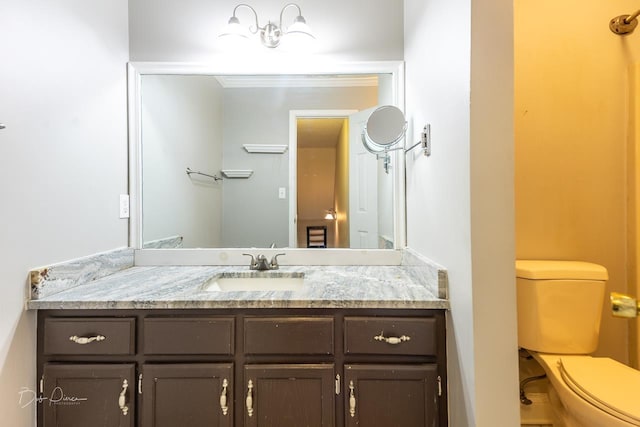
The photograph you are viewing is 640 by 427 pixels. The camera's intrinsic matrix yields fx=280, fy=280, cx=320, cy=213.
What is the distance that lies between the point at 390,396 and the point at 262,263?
33.3 inches

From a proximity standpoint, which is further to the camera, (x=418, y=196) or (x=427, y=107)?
(x=418, y=196)

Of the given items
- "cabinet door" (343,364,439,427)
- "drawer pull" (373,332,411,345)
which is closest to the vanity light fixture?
"drawer pull" (373,332,411,345)

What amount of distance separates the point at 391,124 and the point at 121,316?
138 centimetres

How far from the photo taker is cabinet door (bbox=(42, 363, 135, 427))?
1.03 meters

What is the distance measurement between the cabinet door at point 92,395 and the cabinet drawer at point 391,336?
822 mm

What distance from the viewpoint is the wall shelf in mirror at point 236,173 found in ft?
5.49

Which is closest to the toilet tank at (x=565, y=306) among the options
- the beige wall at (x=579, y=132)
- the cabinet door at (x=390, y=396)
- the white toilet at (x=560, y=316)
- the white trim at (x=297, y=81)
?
the white toilet at (x=560, y=316)

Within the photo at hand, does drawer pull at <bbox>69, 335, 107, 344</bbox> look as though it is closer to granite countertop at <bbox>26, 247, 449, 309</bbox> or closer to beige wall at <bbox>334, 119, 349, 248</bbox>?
granite countertop at <bbox>26, 247, 449, 309</bbox>

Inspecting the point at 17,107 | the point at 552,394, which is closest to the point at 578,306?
the point at 552,394

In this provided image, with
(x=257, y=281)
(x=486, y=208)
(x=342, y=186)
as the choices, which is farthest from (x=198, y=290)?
(x=486, y=208)

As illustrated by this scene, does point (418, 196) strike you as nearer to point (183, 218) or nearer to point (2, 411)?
point (183, 218)

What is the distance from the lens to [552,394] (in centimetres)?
112

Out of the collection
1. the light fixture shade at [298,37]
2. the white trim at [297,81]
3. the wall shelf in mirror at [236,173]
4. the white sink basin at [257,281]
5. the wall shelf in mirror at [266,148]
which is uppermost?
the light fixture shade at [298,37]

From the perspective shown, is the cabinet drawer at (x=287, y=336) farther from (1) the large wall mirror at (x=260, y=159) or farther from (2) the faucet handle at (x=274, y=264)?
(1) the large wall mirror at (x=260, y=159)
